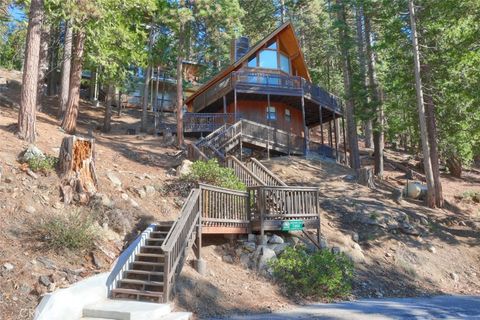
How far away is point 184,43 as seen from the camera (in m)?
23.0

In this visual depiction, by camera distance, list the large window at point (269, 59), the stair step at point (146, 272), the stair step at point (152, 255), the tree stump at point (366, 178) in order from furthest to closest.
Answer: the large window at point (269, 59) < the tree stump at point (366, 178) < the stair step at point (152, 255) < the stair step at point (146, 272)

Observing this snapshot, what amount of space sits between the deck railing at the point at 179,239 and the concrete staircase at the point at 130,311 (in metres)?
0.39

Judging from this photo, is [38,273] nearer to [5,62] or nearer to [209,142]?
[209,142]

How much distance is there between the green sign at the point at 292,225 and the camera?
11203 mm

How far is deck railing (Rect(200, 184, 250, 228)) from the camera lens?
1002 centimetres

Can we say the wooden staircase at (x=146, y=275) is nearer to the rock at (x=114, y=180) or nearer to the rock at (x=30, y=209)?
the rock at (x=30, y=209)

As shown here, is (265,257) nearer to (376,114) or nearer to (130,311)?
(130,311)

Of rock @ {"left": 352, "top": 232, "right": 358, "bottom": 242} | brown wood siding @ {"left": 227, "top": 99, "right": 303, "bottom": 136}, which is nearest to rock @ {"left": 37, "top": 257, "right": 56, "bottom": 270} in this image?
rock @ {"left": 352, "top": 232, "right": 358, "bottom": 242}

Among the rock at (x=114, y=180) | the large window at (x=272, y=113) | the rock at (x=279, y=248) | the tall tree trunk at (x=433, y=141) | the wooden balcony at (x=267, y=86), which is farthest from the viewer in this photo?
the large window at (x=272, y=113)

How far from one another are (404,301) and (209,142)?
448 inches

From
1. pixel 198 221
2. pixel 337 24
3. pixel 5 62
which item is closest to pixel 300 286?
pixel 198 221

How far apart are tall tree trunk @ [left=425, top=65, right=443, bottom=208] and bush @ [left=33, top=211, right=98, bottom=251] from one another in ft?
51.3

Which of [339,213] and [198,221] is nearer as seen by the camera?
[198,221]

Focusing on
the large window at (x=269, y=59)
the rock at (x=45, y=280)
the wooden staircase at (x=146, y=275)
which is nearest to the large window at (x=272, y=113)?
the large window at (x=269, y=59)
